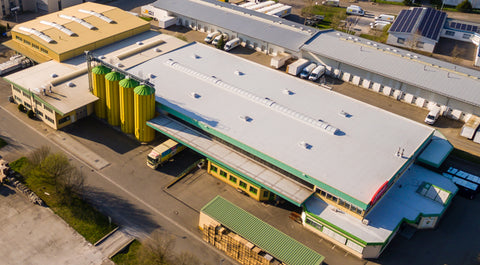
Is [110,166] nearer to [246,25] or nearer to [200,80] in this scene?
[200,80]

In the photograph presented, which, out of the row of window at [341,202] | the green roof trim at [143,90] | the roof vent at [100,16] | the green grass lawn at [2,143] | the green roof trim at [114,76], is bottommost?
the green grass lawn at [2,143]

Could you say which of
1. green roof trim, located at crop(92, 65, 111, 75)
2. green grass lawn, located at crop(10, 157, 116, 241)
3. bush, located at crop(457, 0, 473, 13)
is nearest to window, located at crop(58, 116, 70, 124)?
green roof trim, located at crop(92, 65, 111, 75)

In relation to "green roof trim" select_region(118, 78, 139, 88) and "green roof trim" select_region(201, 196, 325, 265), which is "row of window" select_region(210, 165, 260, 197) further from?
"green roof trim" select_region(118, 78, 139, 88)

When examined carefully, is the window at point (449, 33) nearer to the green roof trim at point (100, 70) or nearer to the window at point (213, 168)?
the window at point (213, 168)

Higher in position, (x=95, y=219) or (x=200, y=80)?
(x=200, y=80)

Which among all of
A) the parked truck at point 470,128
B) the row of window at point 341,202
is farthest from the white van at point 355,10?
the row of window at point 341,202

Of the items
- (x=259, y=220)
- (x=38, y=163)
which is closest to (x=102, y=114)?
(x=38, y=163)
